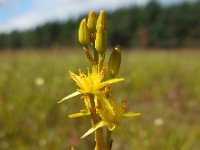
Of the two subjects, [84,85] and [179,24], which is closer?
[84,85]

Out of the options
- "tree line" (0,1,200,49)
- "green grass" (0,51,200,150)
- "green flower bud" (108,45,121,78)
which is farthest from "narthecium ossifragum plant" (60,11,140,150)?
"tree line" (0,1,200,49)

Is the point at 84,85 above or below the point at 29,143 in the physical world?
above

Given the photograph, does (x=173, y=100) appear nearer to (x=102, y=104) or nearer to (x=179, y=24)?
(x=102, y=104)

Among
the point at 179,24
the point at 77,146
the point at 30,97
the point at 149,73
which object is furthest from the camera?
the point at 179,24

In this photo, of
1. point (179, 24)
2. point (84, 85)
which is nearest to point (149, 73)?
point (84, 85)

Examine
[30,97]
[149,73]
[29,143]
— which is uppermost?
[30,97]

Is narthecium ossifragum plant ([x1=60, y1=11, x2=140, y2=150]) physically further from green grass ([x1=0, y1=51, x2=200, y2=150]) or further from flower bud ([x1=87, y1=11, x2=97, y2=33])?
green grass ([x1=0, y1=51, x2=200, y2=150])

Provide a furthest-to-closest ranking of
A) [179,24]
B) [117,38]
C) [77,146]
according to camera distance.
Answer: [117,38] < [179,24] < [77,146]

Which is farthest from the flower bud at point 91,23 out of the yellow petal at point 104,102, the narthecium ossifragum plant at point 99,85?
the yellow petal at point 104,102
